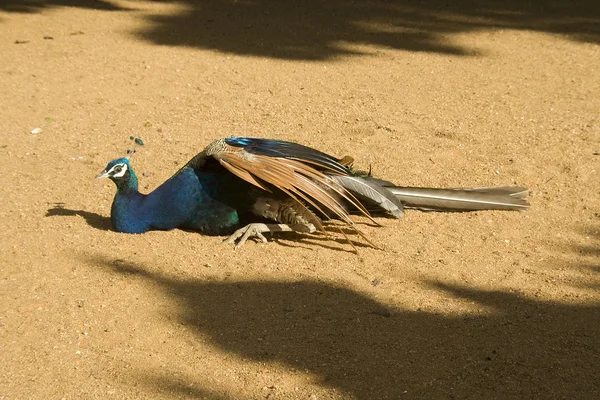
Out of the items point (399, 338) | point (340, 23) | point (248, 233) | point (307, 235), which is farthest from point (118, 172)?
point (340, 23)

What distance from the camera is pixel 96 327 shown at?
4.20m

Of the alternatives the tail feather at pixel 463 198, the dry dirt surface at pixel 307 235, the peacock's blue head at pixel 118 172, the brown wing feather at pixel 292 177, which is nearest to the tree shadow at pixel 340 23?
the dry dirt surface at pixel 307 235

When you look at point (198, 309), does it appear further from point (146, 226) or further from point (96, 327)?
point (146, 226)

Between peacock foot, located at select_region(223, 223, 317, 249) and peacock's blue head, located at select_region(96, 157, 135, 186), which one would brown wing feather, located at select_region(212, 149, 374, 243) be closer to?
peacock foot, located at select_region(223, 223, 317, 249)

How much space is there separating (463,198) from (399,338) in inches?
60.4

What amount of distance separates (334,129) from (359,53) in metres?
1.98

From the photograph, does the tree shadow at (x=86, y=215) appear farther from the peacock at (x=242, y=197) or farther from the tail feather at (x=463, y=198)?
the tail feather at (x=463, y=198)

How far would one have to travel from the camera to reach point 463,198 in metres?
5.33

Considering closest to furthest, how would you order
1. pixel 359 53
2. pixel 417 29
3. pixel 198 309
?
1. pixel 198 309
2. pixel 359 53
3. pixel 417 29

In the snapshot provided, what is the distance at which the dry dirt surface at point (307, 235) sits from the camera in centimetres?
388

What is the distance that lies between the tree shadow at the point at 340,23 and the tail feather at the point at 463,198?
3.28 meters

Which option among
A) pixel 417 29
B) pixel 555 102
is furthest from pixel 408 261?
pixel 417 29

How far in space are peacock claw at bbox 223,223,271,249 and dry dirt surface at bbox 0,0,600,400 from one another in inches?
2.9

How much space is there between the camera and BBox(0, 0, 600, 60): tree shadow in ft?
28.4
